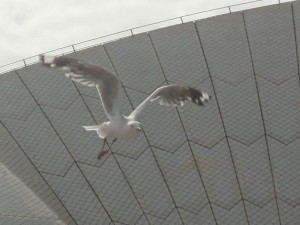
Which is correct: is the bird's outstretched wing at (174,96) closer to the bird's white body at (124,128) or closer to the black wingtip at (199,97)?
the black wingtip at (199,97)

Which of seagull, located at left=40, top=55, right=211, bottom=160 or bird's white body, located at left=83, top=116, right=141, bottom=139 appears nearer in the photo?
seagull, located at left=40, top=55, right=211, bottom=160

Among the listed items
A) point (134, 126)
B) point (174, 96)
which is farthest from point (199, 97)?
point (134, 126)

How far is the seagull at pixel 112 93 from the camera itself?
20766 millimetres

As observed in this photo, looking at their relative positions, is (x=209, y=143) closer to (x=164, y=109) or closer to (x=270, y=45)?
(x=164, y=109)

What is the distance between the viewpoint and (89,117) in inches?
1367

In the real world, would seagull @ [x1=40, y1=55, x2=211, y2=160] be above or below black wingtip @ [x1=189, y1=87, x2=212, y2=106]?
above

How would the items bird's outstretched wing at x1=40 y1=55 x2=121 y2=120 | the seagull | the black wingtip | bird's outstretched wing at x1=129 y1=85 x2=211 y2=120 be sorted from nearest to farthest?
bird's outstretched wing at x1=40 y1=55 x2=121 y2=120, the seagull, the black wingtip, bird's outstretched wing at x1=129 y1=85 x2=211 y2=120

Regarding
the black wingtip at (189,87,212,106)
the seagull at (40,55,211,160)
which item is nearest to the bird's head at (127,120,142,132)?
the seagull at (40,55,211,160)

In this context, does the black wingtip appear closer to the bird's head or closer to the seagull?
the seagull

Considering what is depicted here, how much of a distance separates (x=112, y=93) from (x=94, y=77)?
100cm

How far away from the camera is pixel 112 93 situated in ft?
72.8

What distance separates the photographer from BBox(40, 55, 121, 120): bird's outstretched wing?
2030cm

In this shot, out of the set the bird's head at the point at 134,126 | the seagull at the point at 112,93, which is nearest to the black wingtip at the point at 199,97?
the seagull at the point at 112,93

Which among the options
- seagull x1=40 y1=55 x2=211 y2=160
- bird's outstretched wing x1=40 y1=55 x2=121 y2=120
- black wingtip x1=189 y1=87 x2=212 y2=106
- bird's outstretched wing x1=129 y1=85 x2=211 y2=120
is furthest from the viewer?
bird's outstretched wing x1=129 y1=85 x2=211 y2=120
